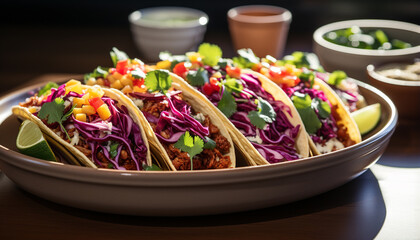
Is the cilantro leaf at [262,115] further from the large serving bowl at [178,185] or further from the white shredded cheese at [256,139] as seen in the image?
the large serving bowl at [178,185]

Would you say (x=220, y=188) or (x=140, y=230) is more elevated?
(x=220, y=188)

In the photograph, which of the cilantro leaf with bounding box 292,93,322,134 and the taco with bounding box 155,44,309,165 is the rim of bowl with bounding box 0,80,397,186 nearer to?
the taco with bounding box 155,44,309,165

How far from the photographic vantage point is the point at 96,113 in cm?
242

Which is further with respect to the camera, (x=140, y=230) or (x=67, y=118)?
(x=67, y=118)

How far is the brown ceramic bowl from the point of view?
3.15 metres

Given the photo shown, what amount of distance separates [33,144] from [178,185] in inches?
28.9

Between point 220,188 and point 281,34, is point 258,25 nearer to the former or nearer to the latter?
point 281,34

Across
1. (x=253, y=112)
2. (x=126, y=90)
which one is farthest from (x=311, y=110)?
(x=126, y=90)

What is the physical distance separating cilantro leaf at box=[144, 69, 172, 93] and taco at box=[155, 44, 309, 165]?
11cm

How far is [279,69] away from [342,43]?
1453 mm

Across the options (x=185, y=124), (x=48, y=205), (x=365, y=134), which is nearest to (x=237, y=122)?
(x=185, y=124)

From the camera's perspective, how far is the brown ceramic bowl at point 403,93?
124 inches

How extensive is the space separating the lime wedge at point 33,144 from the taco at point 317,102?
1205mm

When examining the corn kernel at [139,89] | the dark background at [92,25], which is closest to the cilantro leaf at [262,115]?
the corn kernel at [139,89]
